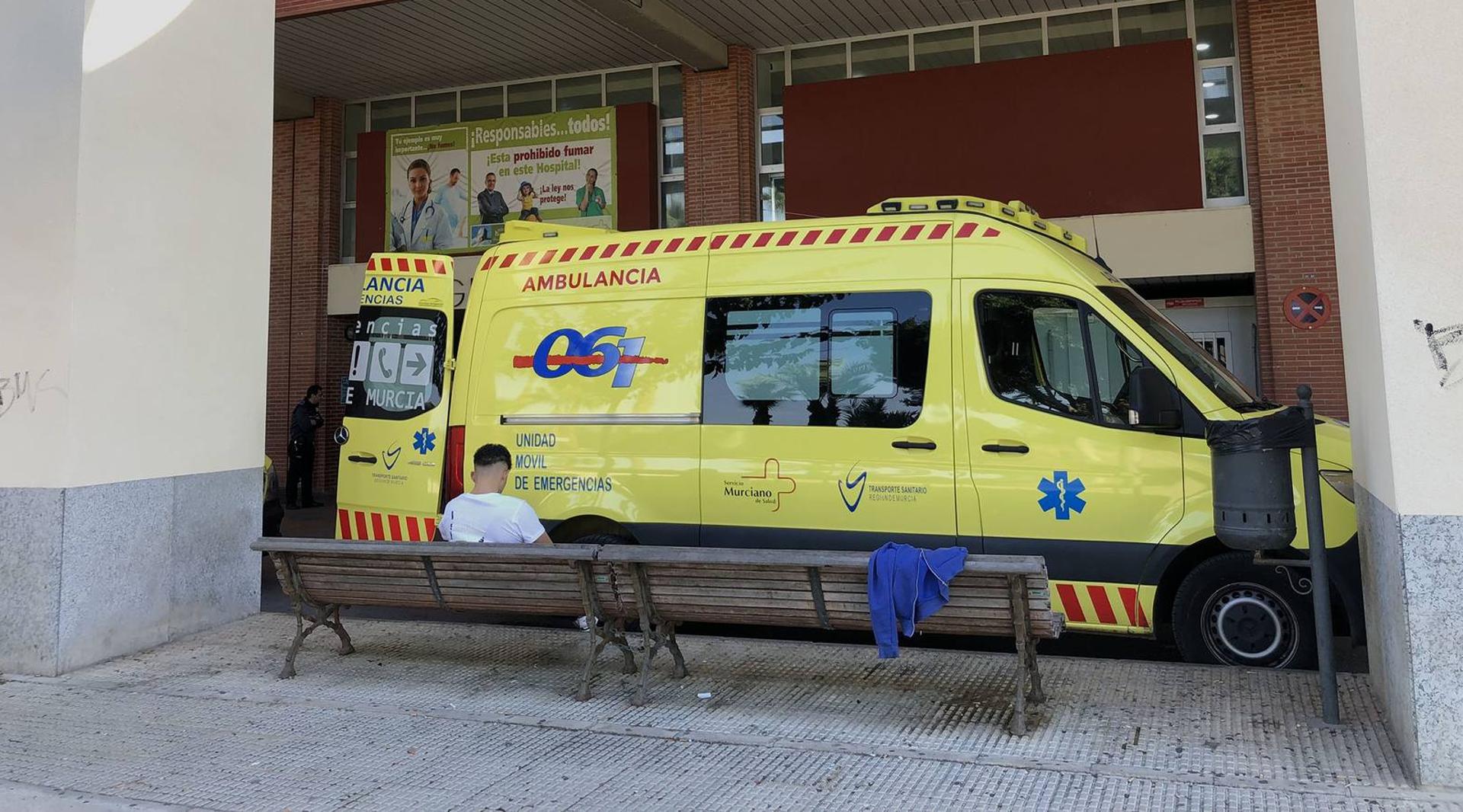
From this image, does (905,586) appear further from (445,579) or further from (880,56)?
(880,56)

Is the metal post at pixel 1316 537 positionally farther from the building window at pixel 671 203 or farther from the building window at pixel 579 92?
the building window at pixel 579 92

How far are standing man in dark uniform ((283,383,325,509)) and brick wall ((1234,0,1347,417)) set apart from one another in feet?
47.3

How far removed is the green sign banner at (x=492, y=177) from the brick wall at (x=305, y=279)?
1.38 meters

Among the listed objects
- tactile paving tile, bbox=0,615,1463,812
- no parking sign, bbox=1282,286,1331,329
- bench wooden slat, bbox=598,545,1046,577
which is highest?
no parking sign, bbox=1282,286,1331,329

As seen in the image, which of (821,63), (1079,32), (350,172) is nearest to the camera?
(1079,32)

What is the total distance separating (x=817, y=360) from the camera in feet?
19.9

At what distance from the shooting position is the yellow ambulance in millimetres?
5328

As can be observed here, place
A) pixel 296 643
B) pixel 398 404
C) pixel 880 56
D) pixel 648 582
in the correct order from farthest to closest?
pixel 880 56 < pixel 398 404 < pixel 296 643 < pixel 648 582

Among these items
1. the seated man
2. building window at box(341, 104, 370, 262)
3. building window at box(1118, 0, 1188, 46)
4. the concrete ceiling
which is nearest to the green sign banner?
the concrete ceiling

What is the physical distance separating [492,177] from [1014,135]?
8517 millimetres

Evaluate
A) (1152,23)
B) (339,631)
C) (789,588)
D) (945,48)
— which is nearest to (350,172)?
(945,48)

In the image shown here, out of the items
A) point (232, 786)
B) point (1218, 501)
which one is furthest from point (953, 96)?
point (232, 786)

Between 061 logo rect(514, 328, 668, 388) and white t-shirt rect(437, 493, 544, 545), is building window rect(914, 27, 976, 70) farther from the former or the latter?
white t-shirt rect(437, 493, 544, 545)

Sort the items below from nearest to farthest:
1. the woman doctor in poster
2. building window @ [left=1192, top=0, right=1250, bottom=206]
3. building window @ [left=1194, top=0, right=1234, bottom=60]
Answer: building window @ [left=1192, top=0, right=1250, bottom=206] → building window @ [left=1194, top=0, right=1234, bottom=60] → the woman doctor in poster
